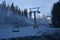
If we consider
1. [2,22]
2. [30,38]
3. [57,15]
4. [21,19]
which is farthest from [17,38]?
[21,19]

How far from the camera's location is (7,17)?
5.48 m

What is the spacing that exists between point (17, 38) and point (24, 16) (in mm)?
2639

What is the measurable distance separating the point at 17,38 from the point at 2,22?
7.71 feet

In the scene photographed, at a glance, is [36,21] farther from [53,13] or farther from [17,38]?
[17,38]

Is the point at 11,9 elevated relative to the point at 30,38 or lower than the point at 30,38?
elevated

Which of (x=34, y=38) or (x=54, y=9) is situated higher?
(x=54, y=9)

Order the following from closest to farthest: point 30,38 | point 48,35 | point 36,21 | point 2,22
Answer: point 30,38 < point 48,35 < point 36,21 < point 2,22

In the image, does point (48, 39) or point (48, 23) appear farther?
point (48, 23)

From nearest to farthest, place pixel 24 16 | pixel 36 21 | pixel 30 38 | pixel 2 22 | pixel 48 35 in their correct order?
1. pixel 30 38
2. pixel 48 35
3. pixel 36 21
4. pixel 2 22
5. pixel 24 16

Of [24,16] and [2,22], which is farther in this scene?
[24,16]

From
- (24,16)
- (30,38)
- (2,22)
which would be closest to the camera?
(30,38)

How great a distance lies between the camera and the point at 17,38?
9.09ft

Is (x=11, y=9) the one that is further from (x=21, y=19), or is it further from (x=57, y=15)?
(x=57, y=15)

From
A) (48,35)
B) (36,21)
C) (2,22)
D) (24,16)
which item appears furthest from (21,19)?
(48,35)
